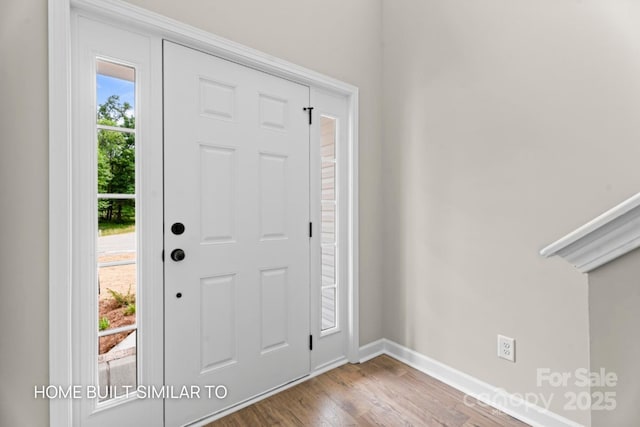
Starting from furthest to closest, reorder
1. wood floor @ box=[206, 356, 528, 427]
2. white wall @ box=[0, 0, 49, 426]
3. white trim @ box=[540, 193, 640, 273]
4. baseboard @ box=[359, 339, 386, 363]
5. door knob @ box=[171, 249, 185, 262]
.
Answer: baseboard @ box=[359, 339, 386, 363] → wood floor @ box=[206, 356, 528, 427] → door knob @ box=[171, 249, 185, 262] → white wall @ box=[0, 0, 49, 426] → white trim @ box=[540, 193, 640, 273]

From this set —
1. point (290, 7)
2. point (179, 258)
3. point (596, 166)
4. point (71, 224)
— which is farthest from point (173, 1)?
point (596, 166)

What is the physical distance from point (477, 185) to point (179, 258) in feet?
5.83

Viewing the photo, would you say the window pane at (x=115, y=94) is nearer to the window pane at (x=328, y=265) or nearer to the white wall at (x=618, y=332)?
the window pane at (x=328, y=265)

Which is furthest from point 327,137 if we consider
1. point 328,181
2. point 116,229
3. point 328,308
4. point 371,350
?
point 371,350

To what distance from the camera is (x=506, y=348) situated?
5.91 feet

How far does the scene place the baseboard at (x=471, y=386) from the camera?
1.66 meters

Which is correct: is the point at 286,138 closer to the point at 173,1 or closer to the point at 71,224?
the point at 173,1

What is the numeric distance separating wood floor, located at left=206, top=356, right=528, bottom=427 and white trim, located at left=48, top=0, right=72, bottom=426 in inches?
31.2

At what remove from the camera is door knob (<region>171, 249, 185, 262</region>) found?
1609 millimetres

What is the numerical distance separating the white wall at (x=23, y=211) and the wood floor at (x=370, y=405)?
0.88 m

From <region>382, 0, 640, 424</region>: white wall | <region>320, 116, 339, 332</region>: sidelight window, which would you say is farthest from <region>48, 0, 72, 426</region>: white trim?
<region>382, 0, 640, 424</region>: white wall

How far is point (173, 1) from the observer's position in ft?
5.16

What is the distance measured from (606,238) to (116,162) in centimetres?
182

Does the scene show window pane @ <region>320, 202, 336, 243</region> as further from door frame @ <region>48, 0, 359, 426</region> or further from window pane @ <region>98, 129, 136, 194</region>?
door frame @ <region>48, 0, 359, 426</region>
